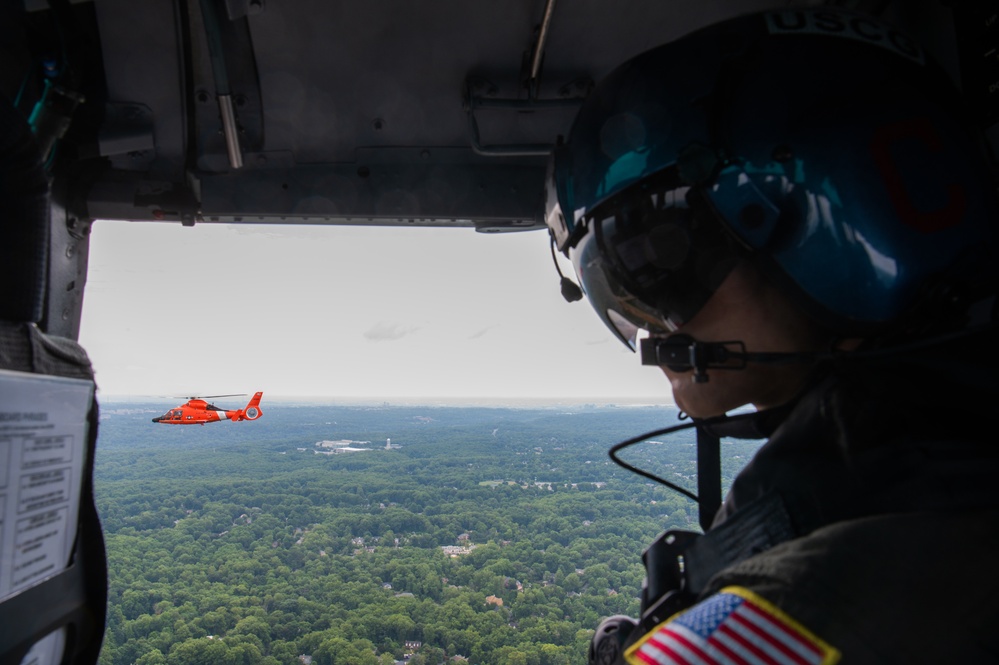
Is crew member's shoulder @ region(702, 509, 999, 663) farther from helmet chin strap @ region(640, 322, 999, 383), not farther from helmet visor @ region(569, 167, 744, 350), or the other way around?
helmet visor @ region(569, 167, 744, 350)

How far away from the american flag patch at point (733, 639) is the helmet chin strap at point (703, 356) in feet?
1.50

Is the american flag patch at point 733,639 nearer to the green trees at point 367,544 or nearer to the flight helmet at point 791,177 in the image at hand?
the flight helmet at point 791,177

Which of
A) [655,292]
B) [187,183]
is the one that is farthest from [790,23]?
[187,183]

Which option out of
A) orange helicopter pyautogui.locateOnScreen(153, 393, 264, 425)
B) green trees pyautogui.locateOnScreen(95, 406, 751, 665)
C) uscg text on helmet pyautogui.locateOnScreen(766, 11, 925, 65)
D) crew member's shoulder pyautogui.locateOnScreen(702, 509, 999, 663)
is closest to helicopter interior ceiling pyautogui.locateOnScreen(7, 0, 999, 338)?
uscg text on helmet pyautogui.locateOnScreen(766, 11, 925, 65)

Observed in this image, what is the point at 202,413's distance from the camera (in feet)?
28.9

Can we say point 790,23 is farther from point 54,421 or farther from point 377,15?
point 54,421

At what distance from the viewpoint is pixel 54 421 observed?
3.13 feet

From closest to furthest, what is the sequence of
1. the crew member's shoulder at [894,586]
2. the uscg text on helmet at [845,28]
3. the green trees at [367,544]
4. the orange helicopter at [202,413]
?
the crew member's shoulder at [894,586] → the uscg text on helmet at [845,28] → the green trees at [367,544] → the orange helicopter at [202,413]

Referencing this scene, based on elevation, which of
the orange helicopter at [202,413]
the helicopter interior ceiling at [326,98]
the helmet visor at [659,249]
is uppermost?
the helicopter interior ceiling at [326,98]

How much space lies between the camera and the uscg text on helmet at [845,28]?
3.33 feet

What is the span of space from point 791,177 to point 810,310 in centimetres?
22

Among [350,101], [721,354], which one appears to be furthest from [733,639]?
[350,101]

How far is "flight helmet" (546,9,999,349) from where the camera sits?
87 centimetres

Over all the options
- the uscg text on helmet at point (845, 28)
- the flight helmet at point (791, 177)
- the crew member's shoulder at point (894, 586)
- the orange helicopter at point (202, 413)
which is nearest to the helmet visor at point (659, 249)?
the flight helmet at point (791, 177)
